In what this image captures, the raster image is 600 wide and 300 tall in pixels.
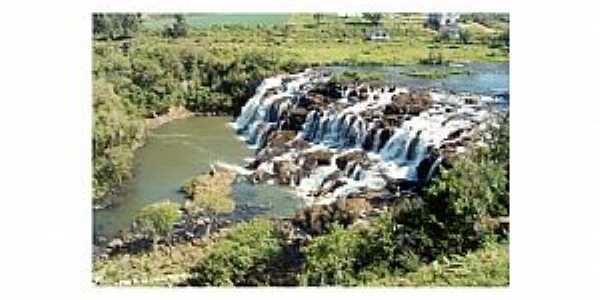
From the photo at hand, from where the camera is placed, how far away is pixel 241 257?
13.4 feet

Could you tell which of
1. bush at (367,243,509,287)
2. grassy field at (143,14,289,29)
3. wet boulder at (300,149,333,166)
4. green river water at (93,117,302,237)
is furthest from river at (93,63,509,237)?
bush at (367,243,509,287)

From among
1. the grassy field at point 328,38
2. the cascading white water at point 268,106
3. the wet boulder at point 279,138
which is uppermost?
the grassy field at point 328,38

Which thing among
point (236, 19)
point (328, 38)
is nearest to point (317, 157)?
point (328, 38)

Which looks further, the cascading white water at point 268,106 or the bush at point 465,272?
the cascading white water at point 268,106

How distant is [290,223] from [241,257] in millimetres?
173

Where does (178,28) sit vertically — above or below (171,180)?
above

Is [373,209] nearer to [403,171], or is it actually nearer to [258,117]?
[403,171]

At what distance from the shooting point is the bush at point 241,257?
13.4 ft

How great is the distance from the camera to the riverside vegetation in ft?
13.3

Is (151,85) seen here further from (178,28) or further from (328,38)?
(328,38)

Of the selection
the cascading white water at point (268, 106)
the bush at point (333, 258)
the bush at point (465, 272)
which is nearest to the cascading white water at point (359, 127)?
the cascading white water at point (268, 106)

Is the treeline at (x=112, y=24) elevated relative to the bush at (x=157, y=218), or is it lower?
elevated

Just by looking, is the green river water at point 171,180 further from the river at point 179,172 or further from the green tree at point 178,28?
the green tree at point 178,28
